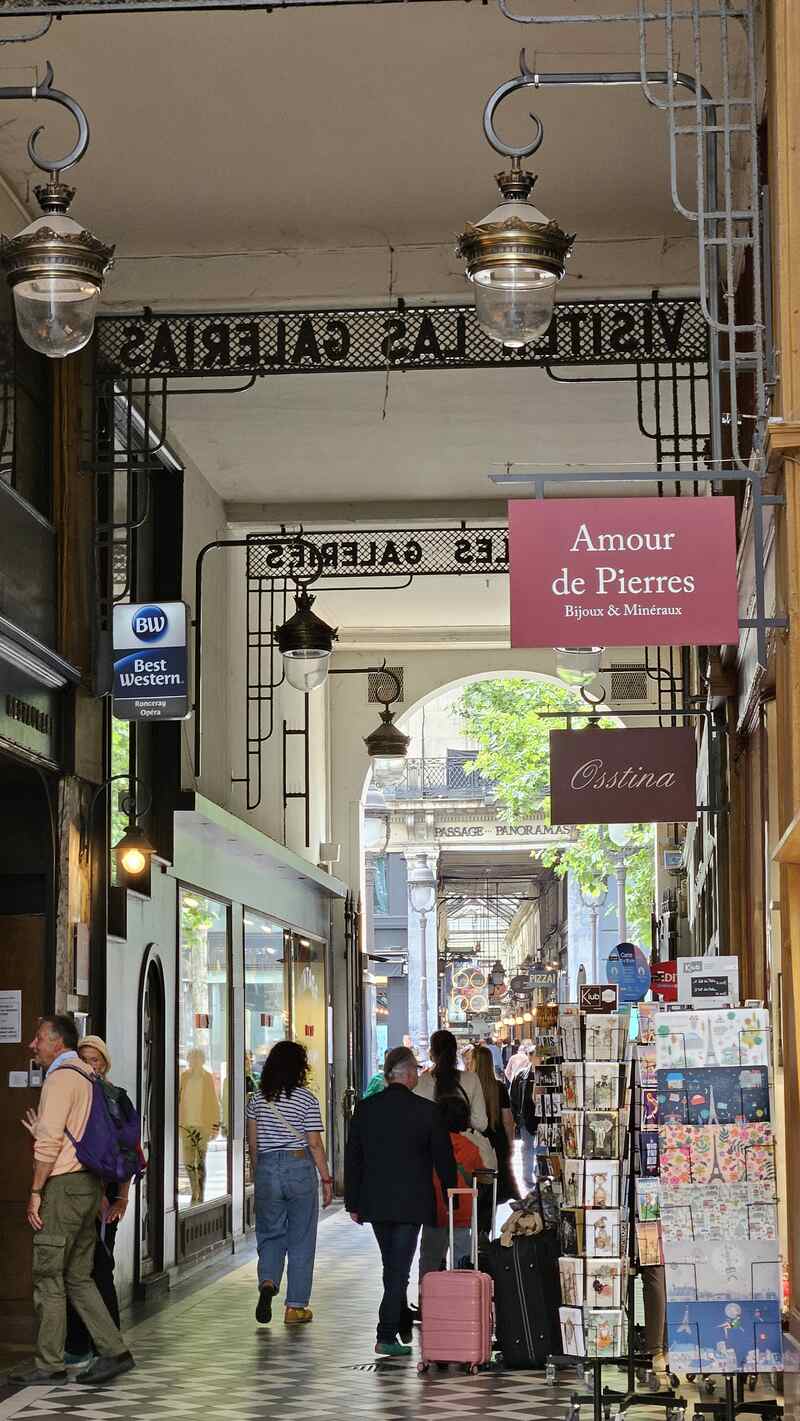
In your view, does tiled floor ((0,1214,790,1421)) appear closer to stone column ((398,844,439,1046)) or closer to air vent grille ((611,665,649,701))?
air vent grille ((611,665,649,701))

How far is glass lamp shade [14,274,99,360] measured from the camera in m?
6.18

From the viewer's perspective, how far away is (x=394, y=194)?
941 centimetres

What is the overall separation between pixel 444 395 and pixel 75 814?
159 inches

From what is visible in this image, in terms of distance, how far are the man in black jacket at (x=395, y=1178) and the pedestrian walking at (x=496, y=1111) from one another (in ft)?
4.14

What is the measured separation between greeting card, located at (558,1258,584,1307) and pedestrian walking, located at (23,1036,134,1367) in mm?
2451

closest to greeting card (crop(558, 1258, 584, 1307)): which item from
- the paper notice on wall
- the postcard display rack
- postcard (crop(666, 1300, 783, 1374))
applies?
the postcard display rack

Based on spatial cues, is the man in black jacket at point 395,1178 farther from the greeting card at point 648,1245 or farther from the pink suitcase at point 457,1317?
the greeting card at point 648,1245

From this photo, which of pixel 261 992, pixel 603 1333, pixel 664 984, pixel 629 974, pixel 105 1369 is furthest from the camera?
pixel 261 992

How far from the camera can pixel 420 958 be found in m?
46.6

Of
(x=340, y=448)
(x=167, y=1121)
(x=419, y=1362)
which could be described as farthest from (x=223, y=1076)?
(x=419, y=1362)

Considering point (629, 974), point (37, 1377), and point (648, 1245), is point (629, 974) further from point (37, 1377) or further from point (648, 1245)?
point (37, 1377)

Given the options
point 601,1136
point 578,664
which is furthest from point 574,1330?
point 578,664

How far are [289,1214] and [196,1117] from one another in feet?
11.9

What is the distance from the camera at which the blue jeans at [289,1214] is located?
33.9 feet
